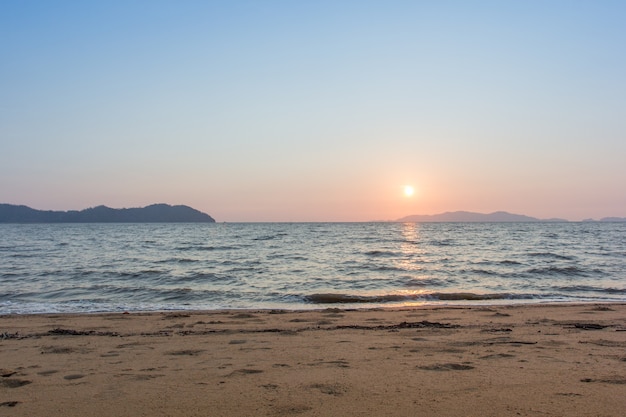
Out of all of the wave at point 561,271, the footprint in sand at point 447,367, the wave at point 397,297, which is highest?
the footprint in sand at point 447,367

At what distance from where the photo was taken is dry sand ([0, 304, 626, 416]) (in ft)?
15.5

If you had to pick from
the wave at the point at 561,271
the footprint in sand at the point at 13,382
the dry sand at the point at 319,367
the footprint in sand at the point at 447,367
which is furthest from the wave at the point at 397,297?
the footprint in sand at the point at 13,382

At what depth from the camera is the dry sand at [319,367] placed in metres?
4.72

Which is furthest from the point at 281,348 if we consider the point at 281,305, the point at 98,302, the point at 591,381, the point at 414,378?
the point at 98,302

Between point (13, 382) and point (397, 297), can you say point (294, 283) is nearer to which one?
point (397, 297)

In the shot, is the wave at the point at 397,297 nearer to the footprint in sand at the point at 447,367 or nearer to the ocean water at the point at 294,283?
the ocean water at the point at 294,283

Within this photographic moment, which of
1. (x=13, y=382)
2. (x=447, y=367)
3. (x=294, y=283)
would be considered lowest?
(x=294, y=283)

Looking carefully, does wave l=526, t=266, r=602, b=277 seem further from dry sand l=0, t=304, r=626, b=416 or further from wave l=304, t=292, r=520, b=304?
Result: dry sand l=0, t=304, r=626, b=416

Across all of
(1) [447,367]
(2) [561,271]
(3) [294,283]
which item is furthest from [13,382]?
(2) [561,271]

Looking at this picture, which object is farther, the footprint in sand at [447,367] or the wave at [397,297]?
the wave at [397,297]

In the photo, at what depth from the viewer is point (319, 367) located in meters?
6.12

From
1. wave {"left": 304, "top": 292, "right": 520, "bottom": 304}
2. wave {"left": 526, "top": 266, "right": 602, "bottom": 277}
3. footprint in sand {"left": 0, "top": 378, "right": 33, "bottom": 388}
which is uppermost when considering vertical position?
footprint in sand {"left": 0, "top": 378, "right": 33, "bottom": 388}

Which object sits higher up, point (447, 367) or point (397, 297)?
point (447, 367)

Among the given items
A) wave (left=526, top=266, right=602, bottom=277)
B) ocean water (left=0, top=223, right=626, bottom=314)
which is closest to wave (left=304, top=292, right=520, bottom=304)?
ocean water (left=0, top=223, right=626, bottom=314)
